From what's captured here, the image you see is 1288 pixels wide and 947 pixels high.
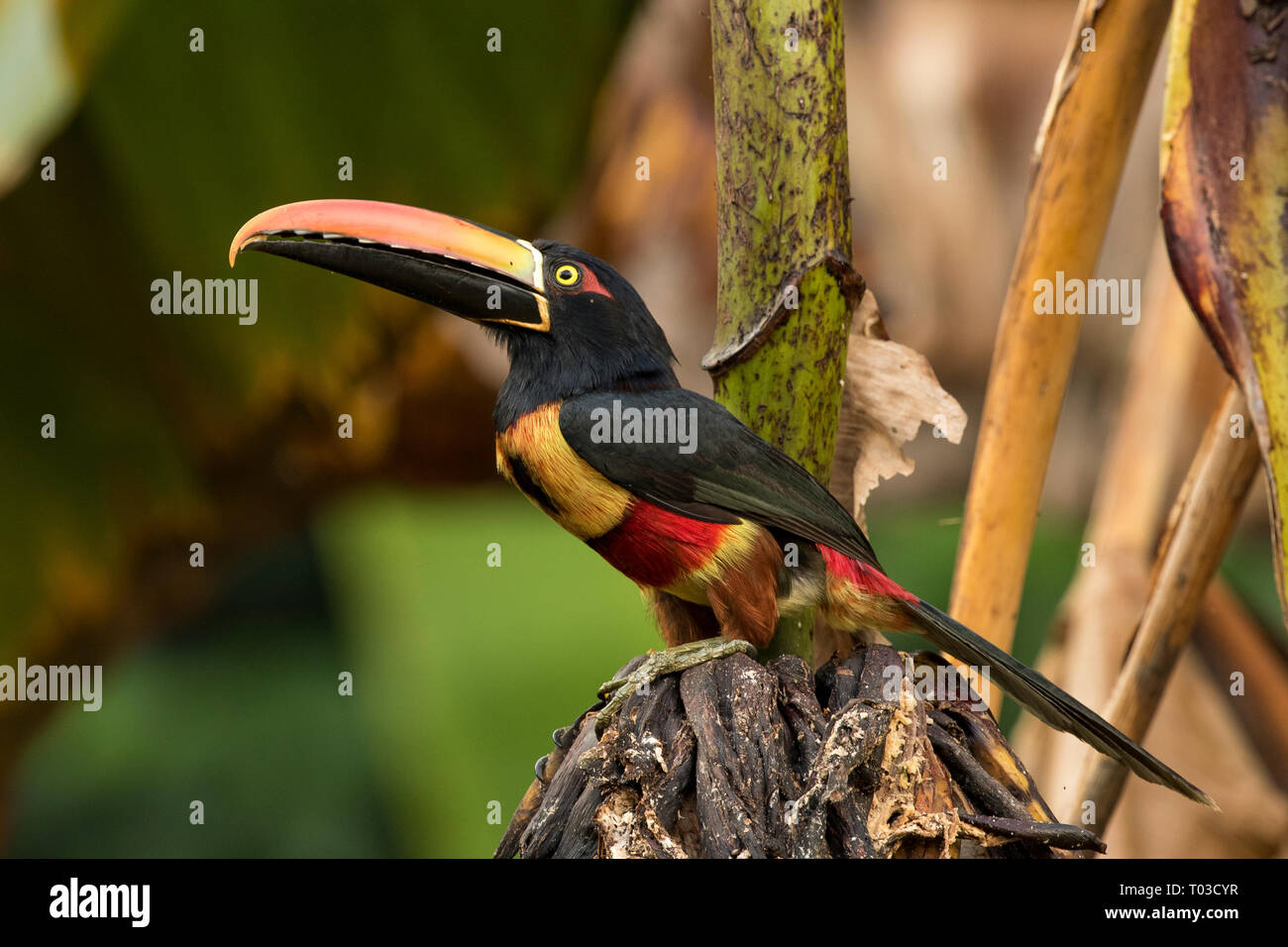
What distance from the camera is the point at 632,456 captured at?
1404mm

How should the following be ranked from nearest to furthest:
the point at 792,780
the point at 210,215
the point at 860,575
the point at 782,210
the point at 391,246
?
the point at 792,780 < the point at 782,210 < the point at 391,246 < the point at 860,575 < the point at 210,215

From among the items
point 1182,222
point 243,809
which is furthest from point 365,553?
point 1182,222

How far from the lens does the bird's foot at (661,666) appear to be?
3.92 feet

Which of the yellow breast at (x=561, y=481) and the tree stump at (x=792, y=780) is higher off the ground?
the yellow breast at (x=561, y=481)

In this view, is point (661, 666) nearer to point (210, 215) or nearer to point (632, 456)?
point (632, 456)

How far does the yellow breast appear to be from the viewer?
1.41 metres

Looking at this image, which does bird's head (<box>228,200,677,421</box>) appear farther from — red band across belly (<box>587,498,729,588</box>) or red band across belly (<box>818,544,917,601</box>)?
red band across belly (<box>818,544,917,601</box>)

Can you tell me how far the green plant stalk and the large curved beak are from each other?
0.29 metres

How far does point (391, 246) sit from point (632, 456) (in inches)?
13.8

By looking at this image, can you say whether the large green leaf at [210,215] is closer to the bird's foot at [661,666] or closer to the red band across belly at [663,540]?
the red band across belly at [663,540]

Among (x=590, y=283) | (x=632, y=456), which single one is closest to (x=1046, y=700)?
(x=632, y=456)

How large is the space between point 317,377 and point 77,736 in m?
1.73

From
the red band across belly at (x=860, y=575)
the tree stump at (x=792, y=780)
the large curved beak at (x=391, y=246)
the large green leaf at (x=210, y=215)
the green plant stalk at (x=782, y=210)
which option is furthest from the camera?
the large green leaf at (x=210, y=215)

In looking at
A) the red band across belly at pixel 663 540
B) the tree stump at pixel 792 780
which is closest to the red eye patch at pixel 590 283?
the red band across belly at pixel 663 540
